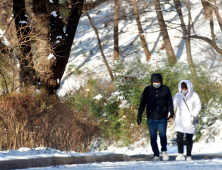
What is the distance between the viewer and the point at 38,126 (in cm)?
727

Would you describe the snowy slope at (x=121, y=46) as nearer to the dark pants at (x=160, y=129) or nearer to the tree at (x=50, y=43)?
the tree at (x=50, y=43)

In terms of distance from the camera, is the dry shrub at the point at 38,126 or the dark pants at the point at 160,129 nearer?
the dry shrub at the point at 38,126

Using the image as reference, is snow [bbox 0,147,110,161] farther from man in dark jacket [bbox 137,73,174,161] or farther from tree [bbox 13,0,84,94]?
tree [bbox 13,0,84,94]

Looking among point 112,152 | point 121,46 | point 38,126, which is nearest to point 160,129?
point 112,152

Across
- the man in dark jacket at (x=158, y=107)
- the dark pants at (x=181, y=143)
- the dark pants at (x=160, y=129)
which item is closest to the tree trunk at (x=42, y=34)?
the man in dark jacket at (x=158, y=107)

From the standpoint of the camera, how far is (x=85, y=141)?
8.41 metres

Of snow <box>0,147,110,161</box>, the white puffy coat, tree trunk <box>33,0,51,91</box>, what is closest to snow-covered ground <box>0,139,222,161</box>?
snow <box>0,147,110,161</box>

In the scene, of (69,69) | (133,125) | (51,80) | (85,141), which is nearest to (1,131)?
(85,141)

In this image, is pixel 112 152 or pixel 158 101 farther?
pixel 112 152

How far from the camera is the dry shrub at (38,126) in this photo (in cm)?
688

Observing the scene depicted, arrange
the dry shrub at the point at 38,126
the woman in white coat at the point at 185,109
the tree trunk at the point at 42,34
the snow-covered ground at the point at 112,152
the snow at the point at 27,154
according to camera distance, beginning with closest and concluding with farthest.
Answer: the snow at the point at 27,154, the snow-covered ground at the point at 112,152, the dry shrub at the point at 38,126, the woman in white coat at the point at 185,109, the tree trunk at the point at 42,34

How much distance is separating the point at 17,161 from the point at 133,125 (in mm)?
Result: 8934

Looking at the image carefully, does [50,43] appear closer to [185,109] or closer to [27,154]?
[185,109]

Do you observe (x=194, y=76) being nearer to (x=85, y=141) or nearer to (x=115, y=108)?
(x=115, y=108)
